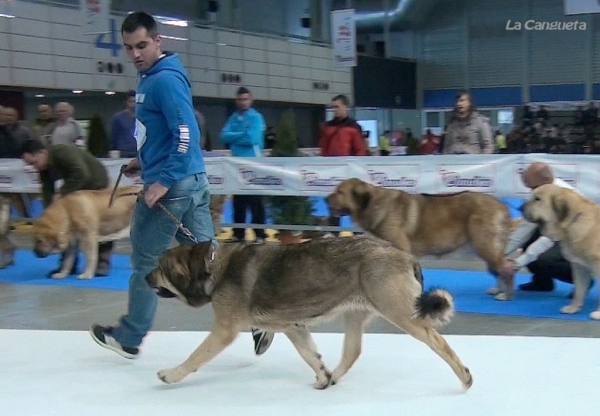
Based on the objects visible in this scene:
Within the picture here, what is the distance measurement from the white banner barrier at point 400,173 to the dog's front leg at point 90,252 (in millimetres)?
1625

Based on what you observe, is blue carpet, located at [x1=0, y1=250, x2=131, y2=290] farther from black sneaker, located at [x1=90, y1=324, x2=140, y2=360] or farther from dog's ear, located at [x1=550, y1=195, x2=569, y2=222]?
dog's ear, located at [x1=550, y1=195, x2=569, y2=222]

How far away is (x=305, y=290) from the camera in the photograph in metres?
3.59

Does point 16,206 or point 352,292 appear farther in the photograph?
point 16,206

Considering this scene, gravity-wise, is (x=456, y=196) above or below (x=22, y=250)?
above

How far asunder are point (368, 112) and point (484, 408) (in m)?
27.9

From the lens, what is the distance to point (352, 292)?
3529 millimetres

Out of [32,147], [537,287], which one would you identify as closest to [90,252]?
[32,147]

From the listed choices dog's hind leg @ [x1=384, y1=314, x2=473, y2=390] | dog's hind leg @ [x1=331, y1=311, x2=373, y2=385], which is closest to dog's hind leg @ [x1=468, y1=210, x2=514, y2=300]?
dog's hind leg @ [x1=331, y1=311, x2=373, y2=385]

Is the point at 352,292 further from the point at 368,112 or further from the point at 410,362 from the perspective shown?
the point at 368,112

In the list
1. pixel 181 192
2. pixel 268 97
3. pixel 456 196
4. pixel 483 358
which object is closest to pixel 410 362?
pixel 483 358

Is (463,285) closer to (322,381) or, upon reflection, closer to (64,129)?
(322,381)

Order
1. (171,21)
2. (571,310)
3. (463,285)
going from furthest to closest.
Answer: (171,21), (463,285), (571,310)

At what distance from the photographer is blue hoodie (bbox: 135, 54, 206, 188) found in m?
3.88

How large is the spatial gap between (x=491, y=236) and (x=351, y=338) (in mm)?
2807
